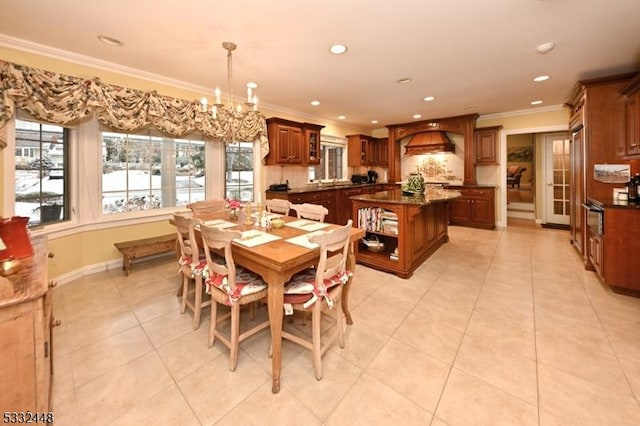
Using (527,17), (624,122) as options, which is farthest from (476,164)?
(527,17)

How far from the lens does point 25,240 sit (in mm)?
1359

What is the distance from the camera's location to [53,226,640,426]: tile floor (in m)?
1.42

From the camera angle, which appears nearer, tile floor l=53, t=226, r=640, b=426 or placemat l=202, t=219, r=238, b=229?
tile floor l=53, t=226, r=640, b=426

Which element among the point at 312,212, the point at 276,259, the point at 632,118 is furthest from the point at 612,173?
the point at 276,259

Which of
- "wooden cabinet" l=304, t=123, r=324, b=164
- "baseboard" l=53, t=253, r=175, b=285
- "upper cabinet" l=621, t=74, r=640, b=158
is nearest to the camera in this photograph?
"upper cabinet" l=621, t=74, r=640, b=158

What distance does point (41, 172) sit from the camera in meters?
2.94

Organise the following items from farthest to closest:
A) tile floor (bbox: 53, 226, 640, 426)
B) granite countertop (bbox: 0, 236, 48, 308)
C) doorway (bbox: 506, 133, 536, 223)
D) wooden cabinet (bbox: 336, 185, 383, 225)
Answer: doorway (bbox: 506, 133, 536, 223) → wooden cabinet (bbox: 336, 185, 383, 225) → tile floor (bbox: 53, 226, 640, 426) → granite countertop (bbox: 0, 236, 48, 308)

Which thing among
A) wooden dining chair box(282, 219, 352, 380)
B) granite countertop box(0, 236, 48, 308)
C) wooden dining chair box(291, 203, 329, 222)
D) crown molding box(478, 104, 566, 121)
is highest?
crown molding box(478, 104, 566, 121)

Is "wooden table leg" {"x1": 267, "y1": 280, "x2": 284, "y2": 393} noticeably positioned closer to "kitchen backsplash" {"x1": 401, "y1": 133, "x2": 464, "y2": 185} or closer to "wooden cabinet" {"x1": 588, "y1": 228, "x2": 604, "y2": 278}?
"wooden cabinet" {"x1": 588, "y1": 228, "x2": 604, "y2": 278}

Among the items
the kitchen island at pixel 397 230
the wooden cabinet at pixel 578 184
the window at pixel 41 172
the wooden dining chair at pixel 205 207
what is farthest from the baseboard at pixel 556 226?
the window at pixel 41 172

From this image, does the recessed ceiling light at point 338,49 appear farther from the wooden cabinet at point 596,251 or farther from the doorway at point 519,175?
the doorway at point 519,175

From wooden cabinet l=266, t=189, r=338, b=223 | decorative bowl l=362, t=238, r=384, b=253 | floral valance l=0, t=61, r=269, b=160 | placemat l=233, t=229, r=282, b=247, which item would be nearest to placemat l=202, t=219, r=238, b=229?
placemat l=233, t=229, r=282, b=247

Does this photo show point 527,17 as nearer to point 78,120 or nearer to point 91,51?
point 91,51

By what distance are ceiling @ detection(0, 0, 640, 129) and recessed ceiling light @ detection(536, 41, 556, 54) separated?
0.06m
